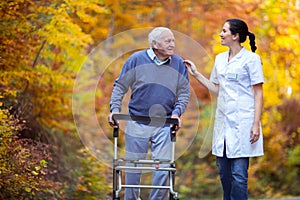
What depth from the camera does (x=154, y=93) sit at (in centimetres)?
485

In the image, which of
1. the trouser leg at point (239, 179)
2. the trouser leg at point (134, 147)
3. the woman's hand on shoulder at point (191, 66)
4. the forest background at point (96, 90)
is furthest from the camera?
the forest background at point (96, 90)

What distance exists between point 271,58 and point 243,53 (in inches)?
205

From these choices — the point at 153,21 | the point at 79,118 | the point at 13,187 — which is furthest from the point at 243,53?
the point at 153,21

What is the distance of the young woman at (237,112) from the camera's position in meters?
4.85

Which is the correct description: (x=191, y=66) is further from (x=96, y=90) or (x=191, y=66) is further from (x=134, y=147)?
(x=96, y=90)

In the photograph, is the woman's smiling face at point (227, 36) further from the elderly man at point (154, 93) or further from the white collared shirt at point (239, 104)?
the elderly man at point (154, 93)

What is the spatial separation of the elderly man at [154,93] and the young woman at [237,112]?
245 mm

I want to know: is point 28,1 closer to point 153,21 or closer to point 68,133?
point 68,133

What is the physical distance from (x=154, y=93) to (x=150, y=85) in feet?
0.22

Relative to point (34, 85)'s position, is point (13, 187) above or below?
below

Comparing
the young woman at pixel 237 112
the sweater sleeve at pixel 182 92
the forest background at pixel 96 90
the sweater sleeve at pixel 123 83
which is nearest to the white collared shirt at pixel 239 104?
the young woman at pixel 237 112

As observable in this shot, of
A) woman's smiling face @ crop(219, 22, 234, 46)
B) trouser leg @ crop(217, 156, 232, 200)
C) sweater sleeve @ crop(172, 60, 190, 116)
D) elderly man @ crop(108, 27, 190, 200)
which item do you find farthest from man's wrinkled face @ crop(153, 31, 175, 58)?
trouser leg @ crop(217, 156, 232, 200)

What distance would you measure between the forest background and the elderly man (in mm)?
937

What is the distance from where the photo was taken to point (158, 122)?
4801 millimetres
